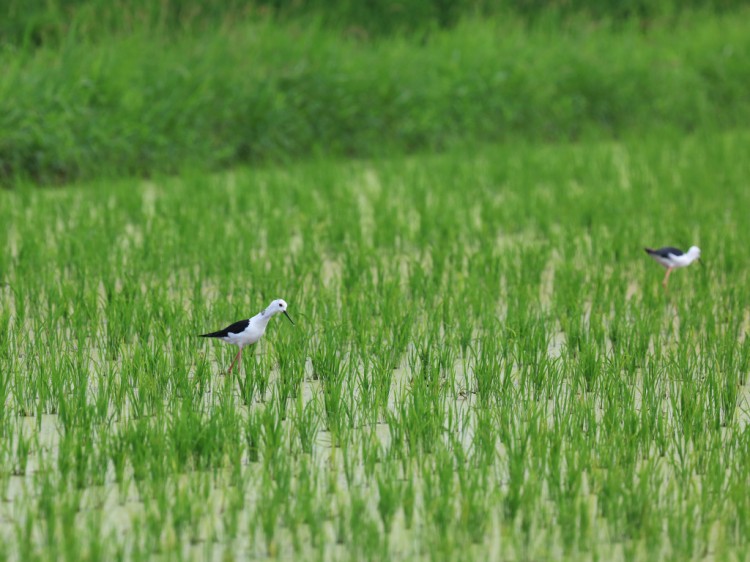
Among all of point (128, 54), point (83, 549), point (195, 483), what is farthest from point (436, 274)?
point (128, 54)

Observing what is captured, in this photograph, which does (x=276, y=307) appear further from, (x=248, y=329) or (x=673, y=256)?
(x=673, y=256)

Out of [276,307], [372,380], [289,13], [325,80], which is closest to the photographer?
[276,307]

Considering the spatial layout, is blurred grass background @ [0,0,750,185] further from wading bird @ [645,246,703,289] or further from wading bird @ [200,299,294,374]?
wading bird @ [645,246,703,289]

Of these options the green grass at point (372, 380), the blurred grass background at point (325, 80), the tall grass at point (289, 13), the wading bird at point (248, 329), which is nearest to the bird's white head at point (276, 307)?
the wading bird at point (248, 329)

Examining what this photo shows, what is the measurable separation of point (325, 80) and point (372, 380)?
6.75 m

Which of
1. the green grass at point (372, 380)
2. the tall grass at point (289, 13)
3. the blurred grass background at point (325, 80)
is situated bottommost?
the green grass at point (372, 380)

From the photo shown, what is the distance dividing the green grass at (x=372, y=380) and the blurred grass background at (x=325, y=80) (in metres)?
1.05

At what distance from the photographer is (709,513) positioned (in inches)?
146

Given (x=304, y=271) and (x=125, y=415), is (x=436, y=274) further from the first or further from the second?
(x=125, y=415)

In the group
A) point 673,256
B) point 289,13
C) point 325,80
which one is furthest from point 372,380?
point 289,13

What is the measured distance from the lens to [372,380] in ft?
15.5

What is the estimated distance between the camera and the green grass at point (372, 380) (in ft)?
11.8

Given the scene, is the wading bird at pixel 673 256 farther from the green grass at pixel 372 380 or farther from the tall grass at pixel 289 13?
the tall grass at pixel 289 13

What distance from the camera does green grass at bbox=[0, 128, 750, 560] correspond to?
11.8 ft
